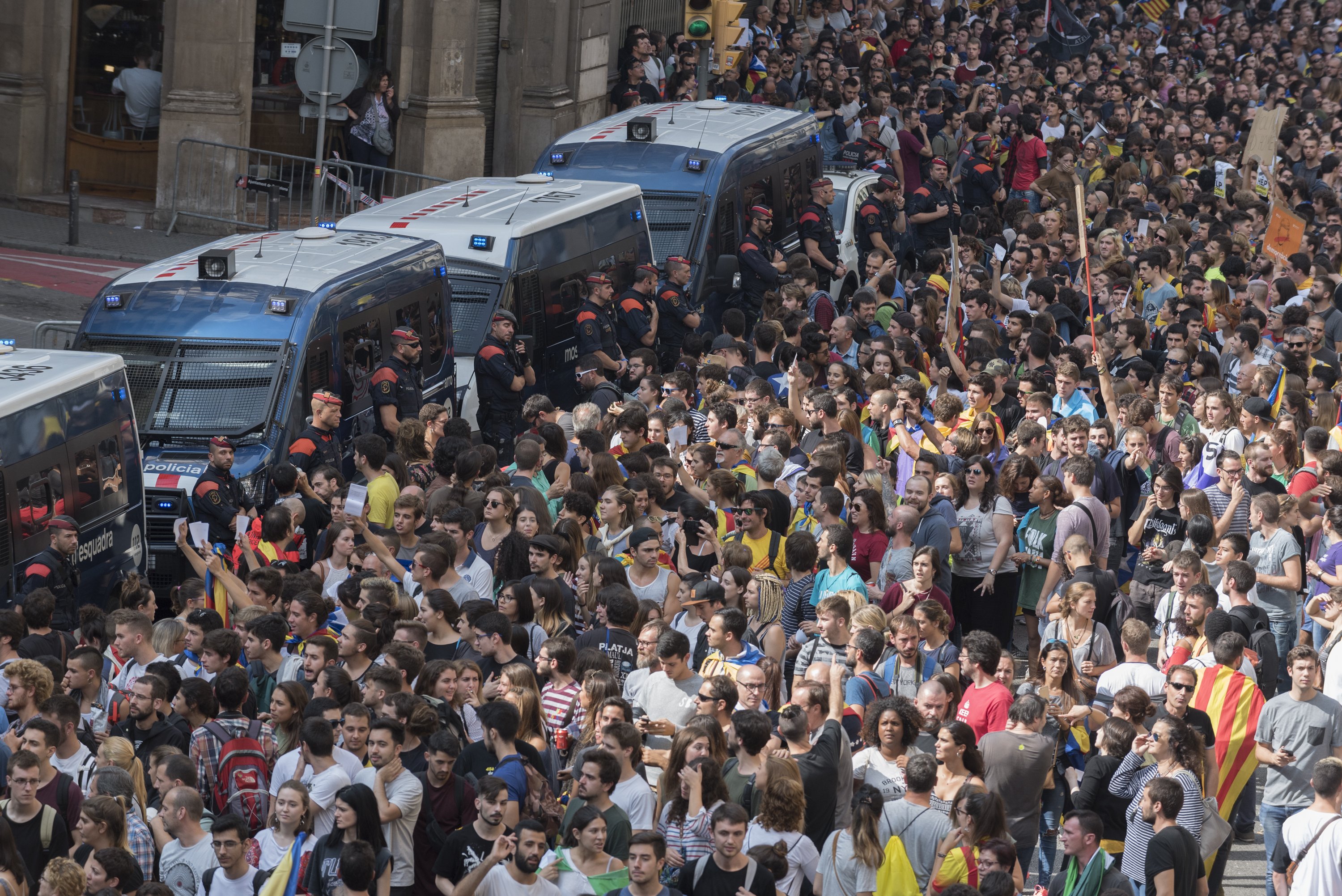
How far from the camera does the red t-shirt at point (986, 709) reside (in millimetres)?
9062

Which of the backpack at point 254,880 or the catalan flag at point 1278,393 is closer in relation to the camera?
the backpack at point 254,880

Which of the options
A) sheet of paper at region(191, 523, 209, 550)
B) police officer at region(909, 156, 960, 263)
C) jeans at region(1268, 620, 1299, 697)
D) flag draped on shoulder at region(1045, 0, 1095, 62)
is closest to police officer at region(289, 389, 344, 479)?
sheet of paper at region(191, 523, 209, 550)

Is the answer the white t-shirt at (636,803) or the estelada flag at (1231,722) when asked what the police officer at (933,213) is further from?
the white t-shirt at (636,803)

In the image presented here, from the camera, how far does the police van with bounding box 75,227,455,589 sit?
40.6ft

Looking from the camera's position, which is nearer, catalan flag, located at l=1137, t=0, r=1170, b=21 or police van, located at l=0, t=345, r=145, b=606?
police van, located at l=0, t=345, r=145, b=606

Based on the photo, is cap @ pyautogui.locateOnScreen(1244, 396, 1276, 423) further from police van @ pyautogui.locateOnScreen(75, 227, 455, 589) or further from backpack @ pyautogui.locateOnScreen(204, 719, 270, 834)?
backpack @ pyautogui.locateOnScreen(204, 719, 270, 834)

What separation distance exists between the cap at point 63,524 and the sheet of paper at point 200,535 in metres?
0.73

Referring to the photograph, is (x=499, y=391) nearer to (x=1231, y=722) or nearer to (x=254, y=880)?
(x=1231, y=722)

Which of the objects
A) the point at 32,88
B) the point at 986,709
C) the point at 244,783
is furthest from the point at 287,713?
the point at 32,88

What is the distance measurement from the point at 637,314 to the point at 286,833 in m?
9.43

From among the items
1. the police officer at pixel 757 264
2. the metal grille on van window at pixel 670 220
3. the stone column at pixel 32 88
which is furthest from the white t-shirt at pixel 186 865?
the stone column at pixel 32 88

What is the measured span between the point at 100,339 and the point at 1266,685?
315 inches

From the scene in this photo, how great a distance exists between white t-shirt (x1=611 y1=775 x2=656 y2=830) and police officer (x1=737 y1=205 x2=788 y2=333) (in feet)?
35.8

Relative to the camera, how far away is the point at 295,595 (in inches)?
383
